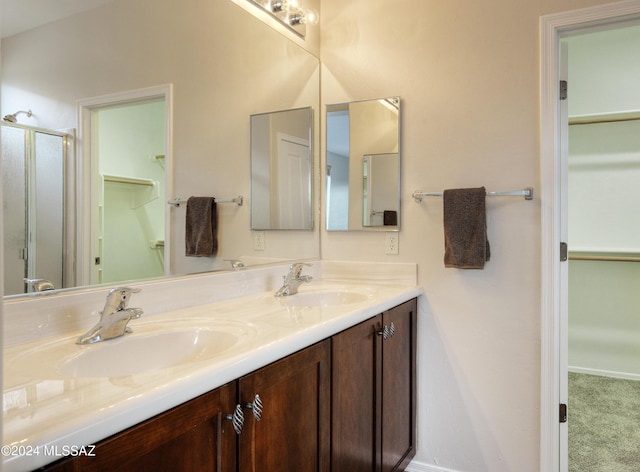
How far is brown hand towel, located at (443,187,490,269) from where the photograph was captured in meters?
1.77

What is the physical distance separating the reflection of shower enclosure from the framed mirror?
2.81ft

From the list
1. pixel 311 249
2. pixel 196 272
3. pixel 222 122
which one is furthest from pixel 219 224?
pixel 311 249

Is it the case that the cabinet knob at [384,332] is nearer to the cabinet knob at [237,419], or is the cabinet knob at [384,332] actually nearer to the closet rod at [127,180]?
the cabinet knob at [237,419]

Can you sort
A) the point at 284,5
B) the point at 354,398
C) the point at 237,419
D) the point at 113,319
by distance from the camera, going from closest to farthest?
the point at 237,419 → the point at 113,319 → the point at 354,398 → the point at 284,5

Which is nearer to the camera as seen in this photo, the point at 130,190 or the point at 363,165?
the point at 130,190

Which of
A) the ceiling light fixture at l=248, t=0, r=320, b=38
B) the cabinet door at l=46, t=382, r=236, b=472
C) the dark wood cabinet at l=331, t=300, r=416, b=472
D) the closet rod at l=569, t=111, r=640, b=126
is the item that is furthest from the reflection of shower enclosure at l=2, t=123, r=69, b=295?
the closet rod at l=569, t=111, r=640, b=126

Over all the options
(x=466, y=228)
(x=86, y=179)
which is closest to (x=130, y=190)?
(x=86, y=179)

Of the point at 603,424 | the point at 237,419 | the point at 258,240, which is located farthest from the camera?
the point at 603,424

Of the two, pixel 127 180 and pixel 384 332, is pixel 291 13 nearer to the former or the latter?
pixel 127 180

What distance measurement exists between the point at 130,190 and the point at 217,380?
2.42 ft

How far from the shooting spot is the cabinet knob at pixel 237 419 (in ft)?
2.90

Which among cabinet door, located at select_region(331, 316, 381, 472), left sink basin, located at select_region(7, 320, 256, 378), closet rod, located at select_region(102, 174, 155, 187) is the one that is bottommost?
cabinet door, located at select_region(331, 316, 381, 472)

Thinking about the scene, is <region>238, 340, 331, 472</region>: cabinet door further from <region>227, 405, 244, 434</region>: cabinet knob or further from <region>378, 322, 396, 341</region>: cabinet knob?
<region>378, 322, 396, 341</region>: cabinet knob

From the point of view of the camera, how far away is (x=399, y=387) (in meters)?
1.77
